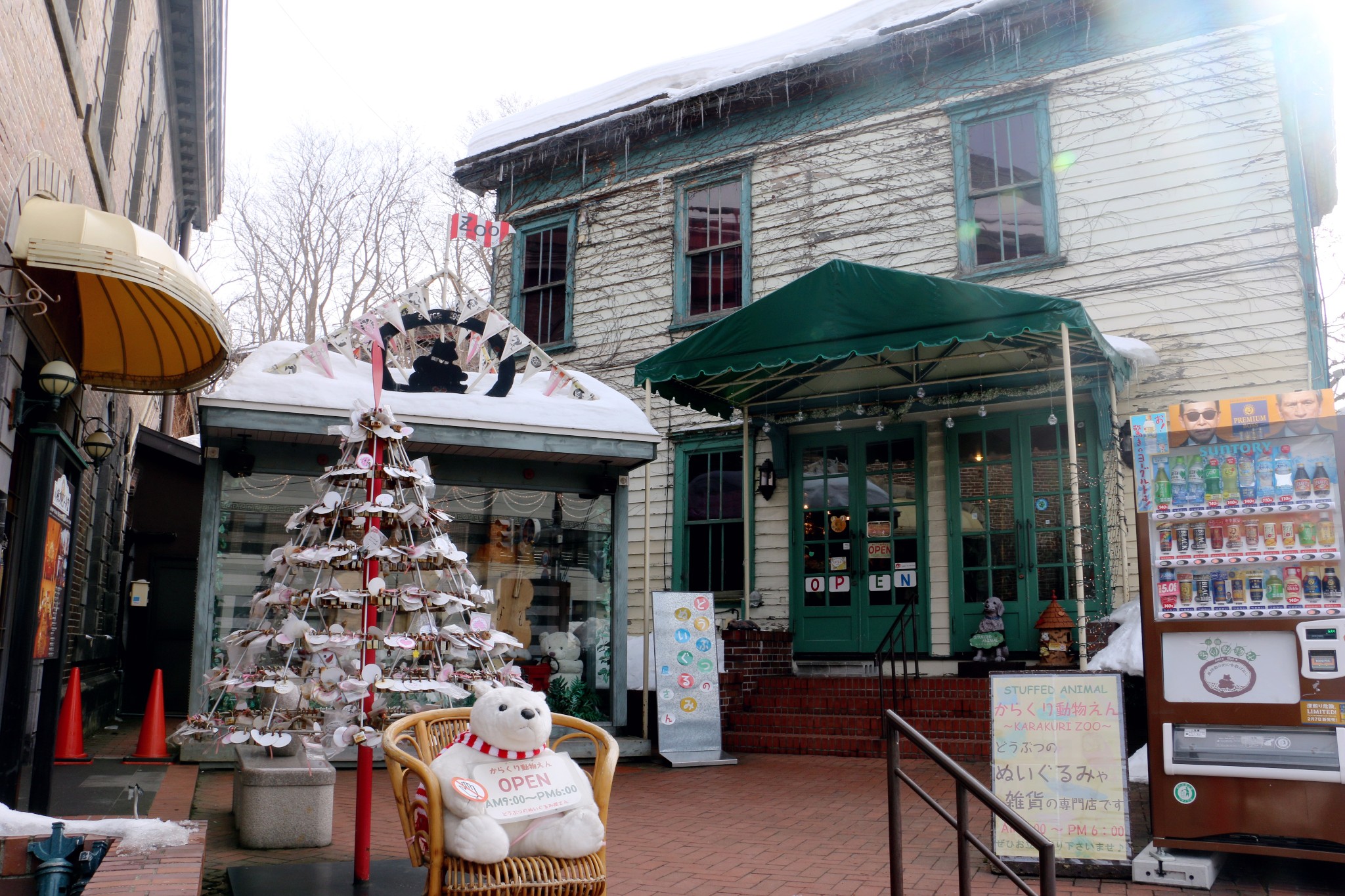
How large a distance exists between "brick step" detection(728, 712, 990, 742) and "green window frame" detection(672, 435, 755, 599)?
207cm

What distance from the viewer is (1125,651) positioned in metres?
8.03

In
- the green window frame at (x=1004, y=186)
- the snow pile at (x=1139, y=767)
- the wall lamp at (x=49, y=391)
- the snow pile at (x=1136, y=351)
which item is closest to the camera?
the wall lamp at (x=49, y=391)

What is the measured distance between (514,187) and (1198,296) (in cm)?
913

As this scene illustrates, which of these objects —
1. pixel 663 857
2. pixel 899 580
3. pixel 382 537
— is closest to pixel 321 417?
pixel 382 537

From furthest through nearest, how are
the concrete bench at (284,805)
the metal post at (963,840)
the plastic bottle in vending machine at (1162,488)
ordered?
1. the concrete bench at (284,805)
2. the plastic bottle in vending machine at (1162,488)
3. the metal post at (963,840)

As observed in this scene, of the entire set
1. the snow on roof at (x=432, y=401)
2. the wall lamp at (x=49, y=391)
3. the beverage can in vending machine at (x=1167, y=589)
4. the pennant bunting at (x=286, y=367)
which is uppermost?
the pennant bunting at (x=286, y=367)

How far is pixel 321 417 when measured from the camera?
27.3 ft

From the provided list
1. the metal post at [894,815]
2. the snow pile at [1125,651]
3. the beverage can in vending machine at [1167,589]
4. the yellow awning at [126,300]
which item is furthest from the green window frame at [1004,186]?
the yellow awning at [126,300]

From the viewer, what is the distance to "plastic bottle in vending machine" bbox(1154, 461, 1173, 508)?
209 inches

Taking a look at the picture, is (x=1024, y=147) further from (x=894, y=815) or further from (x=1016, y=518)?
(x=894, y=815)

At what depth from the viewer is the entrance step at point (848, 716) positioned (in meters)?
8.80

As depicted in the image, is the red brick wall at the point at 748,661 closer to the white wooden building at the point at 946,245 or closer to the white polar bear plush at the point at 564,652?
the white wooden building at the point at 946,245

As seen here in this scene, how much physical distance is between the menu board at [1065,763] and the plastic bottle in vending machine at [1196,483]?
1003mm

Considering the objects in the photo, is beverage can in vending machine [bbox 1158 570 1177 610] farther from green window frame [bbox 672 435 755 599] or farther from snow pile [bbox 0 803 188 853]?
green window frame [bbox 672 435 755 599]
